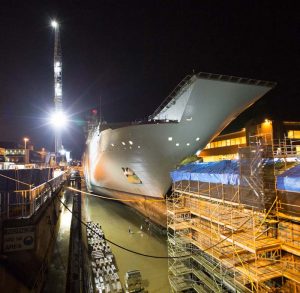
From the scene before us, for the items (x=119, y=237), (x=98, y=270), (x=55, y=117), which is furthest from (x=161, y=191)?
(x=55, y=117)

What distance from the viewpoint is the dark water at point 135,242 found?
43.6ft

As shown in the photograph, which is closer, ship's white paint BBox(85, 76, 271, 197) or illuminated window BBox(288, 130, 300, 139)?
ship's white paint BBox(85, 76, 271, 197)

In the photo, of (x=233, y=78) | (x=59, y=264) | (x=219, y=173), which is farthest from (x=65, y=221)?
(x=233, y=78)

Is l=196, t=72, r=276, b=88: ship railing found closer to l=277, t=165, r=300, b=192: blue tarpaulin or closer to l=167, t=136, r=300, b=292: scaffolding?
l=167, t=136, r=300, b=292: scaffolding

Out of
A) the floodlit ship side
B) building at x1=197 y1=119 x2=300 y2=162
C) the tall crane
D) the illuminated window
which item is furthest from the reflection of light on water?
the tall crane

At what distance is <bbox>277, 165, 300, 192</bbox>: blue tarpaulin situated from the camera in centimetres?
720

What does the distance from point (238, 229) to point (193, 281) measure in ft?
16.2

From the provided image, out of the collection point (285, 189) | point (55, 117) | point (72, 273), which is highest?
point (55, 117)

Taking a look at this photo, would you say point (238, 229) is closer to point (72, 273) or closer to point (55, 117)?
point (72, 273)

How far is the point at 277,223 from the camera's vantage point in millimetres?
8195

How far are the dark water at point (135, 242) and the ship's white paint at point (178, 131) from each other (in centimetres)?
375

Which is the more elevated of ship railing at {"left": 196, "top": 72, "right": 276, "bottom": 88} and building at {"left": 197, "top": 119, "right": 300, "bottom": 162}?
ship railing at {"left": 196, "top": 72, "right": 276, "bottom": 88}

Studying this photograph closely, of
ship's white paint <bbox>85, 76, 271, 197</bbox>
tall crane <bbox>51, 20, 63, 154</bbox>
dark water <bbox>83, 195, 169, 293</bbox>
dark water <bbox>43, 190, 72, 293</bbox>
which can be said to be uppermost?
tall crane <bbox>51, 20, 63, 154</bbox>

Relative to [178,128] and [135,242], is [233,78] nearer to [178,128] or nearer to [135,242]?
[178,128]
